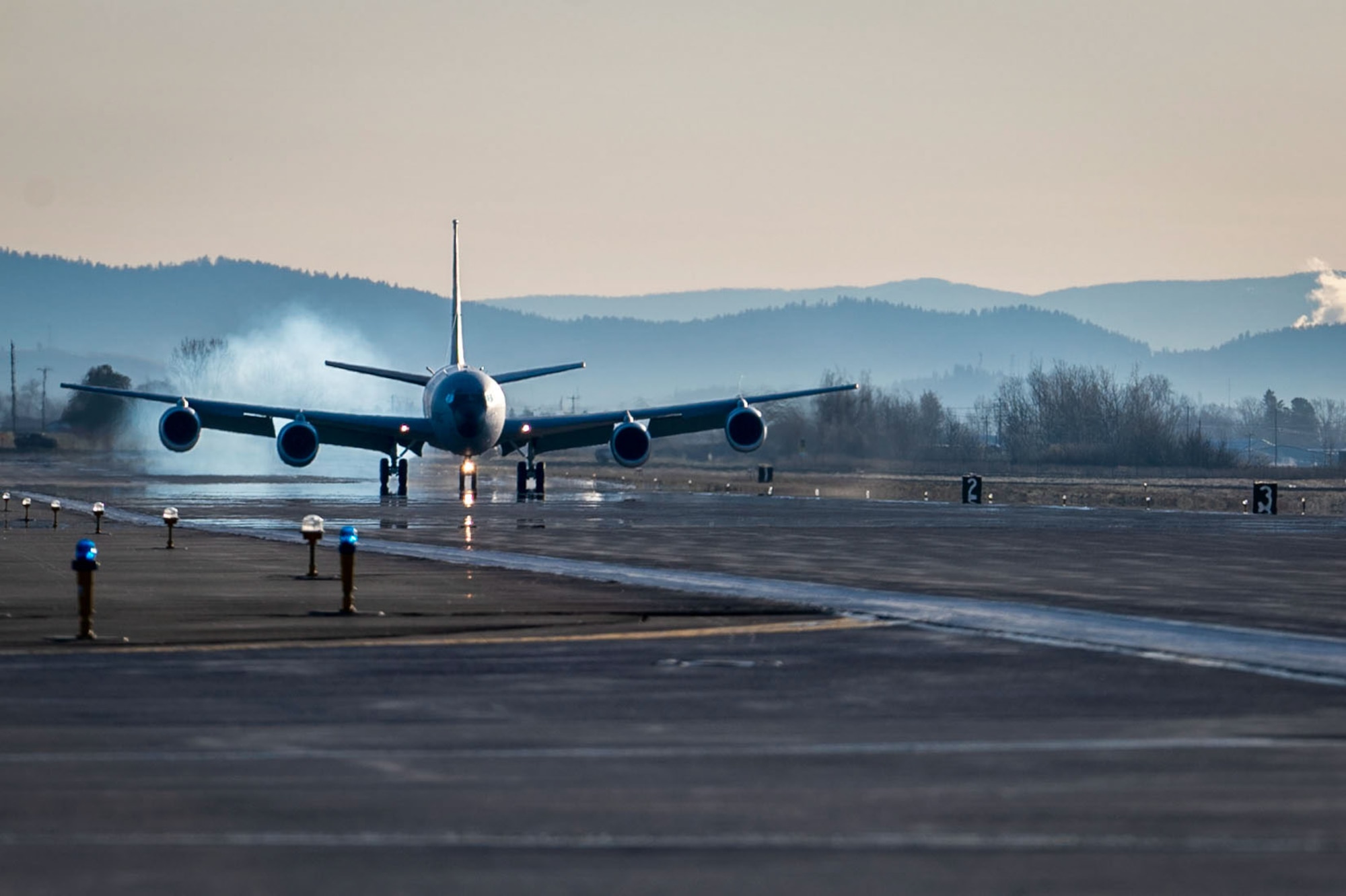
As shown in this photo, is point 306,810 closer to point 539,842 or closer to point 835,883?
point 539,842

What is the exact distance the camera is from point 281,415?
204ft

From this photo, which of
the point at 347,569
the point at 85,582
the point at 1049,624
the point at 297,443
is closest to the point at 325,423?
the point at 297,443

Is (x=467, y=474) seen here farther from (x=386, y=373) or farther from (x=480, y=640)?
(x=480, y=640)

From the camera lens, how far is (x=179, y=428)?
2320 inches

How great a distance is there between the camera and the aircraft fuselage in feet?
189

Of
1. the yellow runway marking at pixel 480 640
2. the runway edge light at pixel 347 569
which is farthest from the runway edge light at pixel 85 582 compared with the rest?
the runway edge light at pixel 347 569

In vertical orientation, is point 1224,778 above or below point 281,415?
below

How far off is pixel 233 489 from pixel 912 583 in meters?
46.5

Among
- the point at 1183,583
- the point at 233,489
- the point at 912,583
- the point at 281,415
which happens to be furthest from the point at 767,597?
the point at 233,489

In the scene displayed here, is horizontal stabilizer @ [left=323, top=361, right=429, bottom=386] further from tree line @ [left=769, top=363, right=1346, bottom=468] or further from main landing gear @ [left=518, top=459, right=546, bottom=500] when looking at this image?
tree line @ [left=769, top=363, right=1346, bottom=468]

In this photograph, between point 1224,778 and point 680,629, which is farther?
point 680,629

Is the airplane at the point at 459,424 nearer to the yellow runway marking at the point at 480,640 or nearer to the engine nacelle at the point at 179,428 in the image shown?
the engine nacelle at the point at 179,428

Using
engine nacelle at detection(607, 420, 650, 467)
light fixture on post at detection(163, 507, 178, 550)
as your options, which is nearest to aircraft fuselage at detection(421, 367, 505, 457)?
engine nacelle at detection(607, 420, 650, 467)

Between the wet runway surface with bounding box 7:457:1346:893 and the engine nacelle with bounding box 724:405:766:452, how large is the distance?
4083cm
